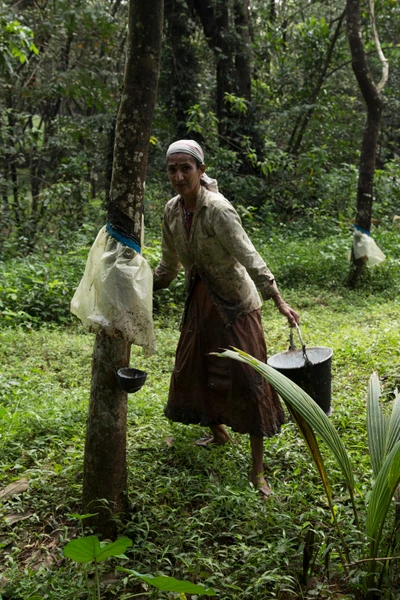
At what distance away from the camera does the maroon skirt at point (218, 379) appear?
321cm

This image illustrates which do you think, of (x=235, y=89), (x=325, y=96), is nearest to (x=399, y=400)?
(x=235, y=89)

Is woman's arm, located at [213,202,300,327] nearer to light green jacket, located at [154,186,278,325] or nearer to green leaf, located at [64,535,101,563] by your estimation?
light green jacket, located at [154,186,278,325]

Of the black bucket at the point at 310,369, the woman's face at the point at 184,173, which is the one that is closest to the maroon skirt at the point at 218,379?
the black bucket at the point at 310,369

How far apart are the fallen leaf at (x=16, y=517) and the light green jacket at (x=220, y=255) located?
4.52ft

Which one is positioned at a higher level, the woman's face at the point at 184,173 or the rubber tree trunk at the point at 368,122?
the rubber tree trunk at the point at 368,122

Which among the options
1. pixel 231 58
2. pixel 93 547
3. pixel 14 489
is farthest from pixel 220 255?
pixel 231 58

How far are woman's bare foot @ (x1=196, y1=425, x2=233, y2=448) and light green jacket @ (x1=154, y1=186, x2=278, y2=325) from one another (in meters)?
0.74

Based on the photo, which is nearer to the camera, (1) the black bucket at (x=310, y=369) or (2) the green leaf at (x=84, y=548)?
(2) the green leaf at (x=84, y=548)

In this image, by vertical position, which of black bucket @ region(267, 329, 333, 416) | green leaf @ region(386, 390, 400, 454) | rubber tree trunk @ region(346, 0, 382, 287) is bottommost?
black bucket @ region(267, 329, 333, 416)

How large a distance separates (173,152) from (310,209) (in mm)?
8330

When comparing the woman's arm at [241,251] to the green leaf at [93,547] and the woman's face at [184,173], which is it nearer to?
the woman's face at [184,173]

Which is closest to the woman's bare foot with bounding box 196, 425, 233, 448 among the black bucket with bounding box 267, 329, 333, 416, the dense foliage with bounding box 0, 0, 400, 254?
the black bucket with bounding box 267, 329, 333, 416

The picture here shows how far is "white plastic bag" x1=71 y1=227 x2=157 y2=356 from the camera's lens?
252 cm

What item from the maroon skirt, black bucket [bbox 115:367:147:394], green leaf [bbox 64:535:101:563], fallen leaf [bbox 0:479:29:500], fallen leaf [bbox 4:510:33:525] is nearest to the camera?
green leaf [bbox 64:535:101:563]
